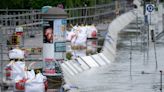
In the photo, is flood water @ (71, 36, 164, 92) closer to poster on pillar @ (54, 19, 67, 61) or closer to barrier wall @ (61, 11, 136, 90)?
barrier wall @ (61, 11, 136, 90)

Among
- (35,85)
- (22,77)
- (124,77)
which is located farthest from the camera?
(124,77)

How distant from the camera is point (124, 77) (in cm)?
2302

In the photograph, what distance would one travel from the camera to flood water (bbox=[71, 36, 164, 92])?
20.1m

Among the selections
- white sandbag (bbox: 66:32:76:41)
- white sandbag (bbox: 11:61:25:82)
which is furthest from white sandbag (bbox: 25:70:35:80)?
white sandbag (bbox: 66:32:76:41)

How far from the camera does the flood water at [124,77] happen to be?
65.9ft

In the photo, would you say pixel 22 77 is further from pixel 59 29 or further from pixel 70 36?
pixel 70 36

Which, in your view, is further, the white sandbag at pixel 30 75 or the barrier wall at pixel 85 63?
the barrier wall at pixel 85 63

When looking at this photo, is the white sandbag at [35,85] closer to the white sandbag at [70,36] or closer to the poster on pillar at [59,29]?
the poster on pillar at [59,29]

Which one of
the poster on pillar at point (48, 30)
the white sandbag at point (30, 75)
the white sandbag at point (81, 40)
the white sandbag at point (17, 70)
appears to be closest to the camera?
the white sandbag at point (30, 75)

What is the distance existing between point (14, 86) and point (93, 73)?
6708 millimetres

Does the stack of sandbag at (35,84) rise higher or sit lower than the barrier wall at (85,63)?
higher

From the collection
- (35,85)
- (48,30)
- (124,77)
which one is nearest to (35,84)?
(35,85)

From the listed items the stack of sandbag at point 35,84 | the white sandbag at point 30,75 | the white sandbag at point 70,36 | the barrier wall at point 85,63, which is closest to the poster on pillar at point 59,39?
the barrier wall at point 85,63

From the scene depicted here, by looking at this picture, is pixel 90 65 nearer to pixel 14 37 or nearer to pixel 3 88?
pixel 14 37
